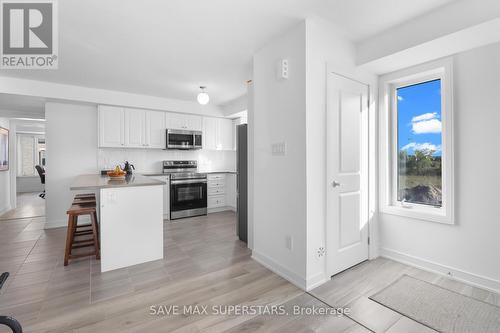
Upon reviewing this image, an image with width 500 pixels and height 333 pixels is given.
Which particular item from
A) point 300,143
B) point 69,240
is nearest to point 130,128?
point 69,240

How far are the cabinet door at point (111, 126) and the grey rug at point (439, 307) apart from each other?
476 centimetres

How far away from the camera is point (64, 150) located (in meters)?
4.40

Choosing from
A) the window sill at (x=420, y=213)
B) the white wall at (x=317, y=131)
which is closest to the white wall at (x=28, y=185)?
the white wall at (x=317, y=131)

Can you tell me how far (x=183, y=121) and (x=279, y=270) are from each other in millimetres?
3935

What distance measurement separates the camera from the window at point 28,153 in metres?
8.46

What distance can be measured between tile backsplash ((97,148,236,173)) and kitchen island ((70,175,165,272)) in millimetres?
2283

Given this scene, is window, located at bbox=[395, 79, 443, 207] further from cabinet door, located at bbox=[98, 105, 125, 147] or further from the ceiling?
cabinet door, located at bbox=[98, 105, 125, 147]

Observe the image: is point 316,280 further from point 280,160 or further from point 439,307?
point 280,160

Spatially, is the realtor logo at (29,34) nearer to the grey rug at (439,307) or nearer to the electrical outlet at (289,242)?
the electrical outlet at (289,242)

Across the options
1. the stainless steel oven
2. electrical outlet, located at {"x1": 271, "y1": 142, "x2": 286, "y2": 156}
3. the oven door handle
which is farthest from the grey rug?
the oven door handle

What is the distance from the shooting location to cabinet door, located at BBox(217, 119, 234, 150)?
19.0 feet

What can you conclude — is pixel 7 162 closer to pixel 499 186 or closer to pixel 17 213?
pixel 17 213

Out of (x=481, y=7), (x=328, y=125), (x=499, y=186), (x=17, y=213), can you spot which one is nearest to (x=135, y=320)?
(x=328, y=125)

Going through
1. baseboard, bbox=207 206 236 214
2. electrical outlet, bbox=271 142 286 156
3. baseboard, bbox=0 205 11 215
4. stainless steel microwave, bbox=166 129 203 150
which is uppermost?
stainless steel microwave, bbox=166 129 203 150
